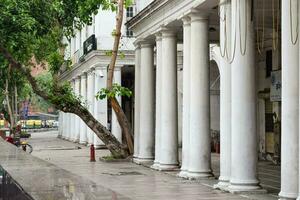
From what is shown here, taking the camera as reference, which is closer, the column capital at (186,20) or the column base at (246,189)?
the column base at (246,189)

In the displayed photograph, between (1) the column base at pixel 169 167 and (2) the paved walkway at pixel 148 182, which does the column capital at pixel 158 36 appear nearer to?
(1) the column base at pixel 169 167

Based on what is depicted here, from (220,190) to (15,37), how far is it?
10162 mm

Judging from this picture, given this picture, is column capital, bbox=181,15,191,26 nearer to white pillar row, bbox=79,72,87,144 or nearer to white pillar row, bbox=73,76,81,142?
white pillar row, bbox=79,72,87,144

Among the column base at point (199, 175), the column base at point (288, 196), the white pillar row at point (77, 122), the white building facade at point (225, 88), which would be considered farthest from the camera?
the white pillar row at point (77, 122)

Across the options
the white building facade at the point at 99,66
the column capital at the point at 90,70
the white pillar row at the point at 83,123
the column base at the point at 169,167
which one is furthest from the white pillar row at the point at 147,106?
the white pillar row at the point at 83,123

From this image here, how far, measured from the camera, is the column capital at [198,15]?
17.1 meters

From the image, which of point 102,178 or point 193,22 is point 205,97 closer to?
point 193,22

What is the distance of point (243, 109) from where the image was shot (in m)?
14.1

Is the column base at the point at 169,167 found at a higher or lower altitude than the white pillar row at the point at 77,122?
lower

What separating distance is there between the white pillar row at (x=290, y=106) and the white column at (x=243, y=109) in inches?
92.0

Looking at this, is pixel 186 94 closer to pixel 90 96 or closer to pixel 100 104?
pixel 100 104

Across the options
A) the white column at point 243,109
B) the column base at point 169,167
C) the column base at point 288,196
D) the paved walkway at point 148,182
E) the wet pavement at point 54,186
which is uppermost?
the white column at point 243,109

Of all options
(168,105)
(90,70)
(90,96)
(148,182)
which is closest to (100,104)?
(90,96)

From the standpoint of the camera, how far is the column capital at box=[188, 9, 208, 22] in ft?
56.1
